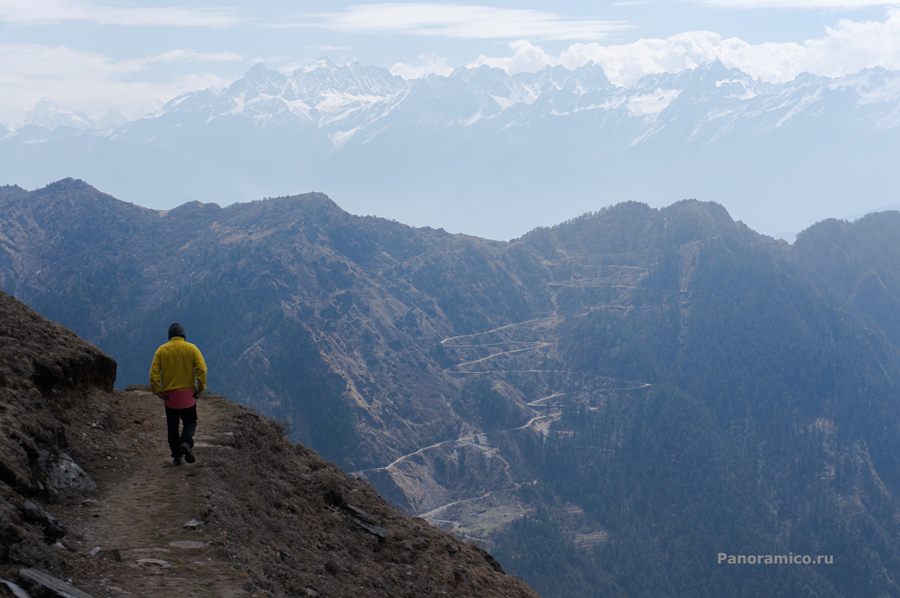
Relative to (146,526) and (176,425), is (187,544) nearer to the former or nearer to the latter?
(146,526)

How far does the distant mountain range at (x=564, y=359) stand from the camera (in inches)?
3939

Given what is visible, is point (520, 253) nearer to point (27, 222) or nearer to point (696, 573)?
point (696, 573)

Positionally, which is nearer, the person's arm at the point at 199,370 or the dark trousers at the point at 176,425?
the person's arm at the point at 199,370

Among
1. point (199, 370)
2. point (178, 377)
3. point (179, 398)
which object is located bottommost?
point (179, 398)

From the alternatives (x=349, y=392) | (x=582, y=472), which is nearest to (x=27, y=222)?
(x=349, y=392)

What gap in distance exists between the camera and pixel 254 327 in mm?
124688

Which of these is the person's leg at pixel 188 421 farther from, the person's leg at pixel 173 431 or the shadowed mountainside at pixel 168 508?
the shadowed mountainside at pixel 168 508

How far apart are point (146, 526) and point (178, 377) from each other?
3344mm

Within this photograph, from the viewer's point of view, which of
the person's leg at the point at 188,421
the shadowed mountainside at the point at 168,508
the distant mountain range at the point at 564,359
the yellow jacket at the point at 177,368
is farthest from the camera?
the distant mountain range at the point at 564,359

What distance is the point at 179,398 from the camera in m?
14.1

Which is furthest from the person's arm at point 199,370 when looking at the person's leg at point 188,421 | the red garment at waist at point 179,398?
the person's leg at point 188,421

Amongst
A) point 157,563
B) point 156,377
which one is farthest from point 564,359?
point 157,563

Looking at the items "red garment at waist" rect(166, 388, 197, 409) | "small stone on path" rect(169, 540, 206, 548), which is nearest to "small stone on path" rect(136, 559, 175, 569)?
"small stone on path" rect(169, 540, 206, 548)

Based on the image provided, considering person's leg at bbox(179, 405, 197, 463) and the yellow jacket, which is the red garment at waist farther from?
person's leg at bbox(179, 405, 197, 463)
